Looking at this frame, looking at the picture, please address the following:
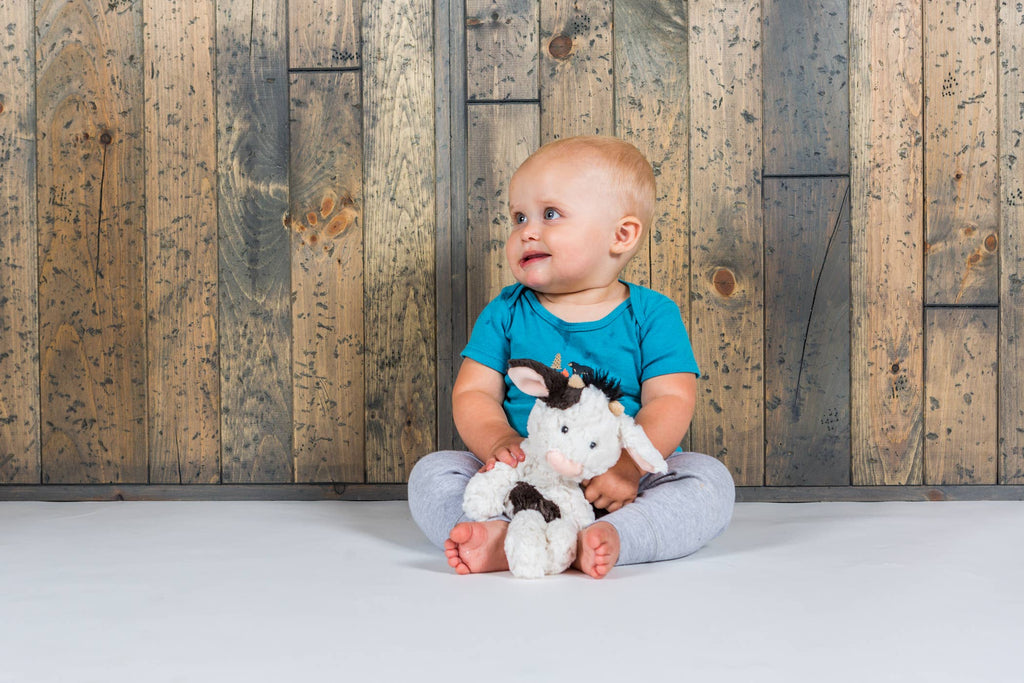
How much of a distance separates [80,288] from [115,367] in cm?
15

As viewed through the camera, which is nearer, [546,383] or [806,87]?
[546,383]

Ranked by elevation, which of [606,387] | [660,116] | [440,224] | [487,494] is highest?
[660,116]

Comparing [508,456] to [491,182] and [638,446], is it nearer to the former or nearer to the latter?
[638,446]

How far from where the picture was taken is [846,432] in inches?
60.0

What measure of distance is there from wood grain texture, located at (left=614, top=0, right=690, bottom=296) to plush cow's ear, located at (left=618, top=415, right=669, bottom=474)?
57 cm

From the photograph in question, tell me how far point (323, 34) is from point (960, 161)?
1136 mm

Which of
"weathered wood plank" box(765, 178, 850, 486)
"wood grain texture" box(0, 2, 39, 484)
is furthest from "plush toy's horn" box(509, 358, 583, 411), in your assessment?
"wood grain texture" box(0, 2, 39, 484)

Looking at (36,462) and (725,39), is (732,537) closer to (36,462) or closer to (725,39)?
(725,39)

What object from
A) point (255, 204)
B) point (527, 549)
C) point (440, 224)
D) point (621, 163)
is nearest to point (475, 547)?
point (527, 549)

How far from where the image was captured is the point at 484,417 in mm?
1206

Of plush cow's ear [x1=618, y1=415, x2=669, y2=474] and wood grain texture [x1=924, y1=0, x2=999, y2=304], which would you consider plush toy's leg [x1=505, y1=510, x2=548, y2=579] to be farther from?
wood grain texture [x1=924, y1=0, x2=999, y2=304]

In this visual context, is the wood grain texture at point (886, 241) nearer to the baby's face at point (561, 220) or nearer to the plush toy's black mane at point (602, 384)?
the baby's face at point (561, 220)

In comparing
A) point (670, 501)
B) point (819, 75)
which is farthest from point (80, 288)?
point (819, 75)

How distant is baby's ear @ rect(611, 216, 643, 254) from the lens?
1227mm
